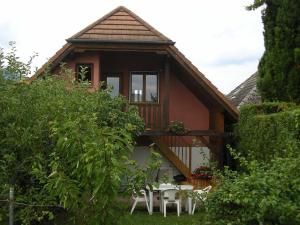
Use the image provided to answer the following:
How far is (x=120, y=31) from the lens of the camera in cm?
1855

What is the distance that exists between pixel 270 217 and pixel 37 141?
3396 mm

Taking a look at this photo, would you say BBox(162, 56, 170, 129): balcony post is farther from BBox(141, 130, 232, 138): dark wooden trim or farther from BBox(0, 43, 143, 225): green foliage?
BBox(0, 43, 143, 225): green foliage

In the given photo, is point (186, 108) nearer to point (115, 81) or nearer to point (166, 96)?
point (166, 96)

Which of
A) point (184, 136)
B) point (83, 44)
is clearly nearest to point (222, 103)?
point (184, 136)

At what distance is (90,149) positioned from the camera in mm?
4934

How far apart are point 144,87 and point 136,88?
30 centimetres

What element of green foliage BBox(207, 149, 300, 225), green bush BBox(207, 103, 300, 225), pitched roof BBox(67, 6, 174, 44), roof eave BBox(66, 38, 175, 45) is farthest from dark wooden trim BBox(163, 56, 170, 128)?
green foliage BBox(207, 149, 300, 225)

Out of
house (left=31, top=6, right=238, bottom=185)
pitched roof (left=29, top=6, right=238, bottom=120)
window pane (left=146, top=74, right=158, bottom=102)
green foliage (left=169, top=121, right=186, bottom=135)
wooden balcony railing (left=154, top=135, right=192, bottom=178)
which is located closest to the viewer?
pitched roof (left=29, top=6, right=238, bottom=120)

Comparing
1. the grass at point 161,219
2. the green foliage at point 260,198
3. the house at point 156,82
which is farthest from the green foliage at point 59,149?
the house at point 156,82

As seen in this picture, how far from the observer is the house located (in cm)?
1789

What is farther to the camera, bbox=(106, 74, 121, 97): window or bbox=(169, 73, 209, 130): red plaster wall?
bbox=(169, 73, 209, 130): red plaster wall

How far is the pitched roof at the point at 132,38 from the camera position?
693 inches

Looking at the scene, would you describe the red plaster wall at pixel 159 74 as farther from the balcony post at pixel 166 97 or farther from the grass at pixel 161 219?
the grass at pixel 161 219

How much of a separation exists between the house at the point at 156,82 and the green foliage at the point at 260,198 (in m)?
10.7
